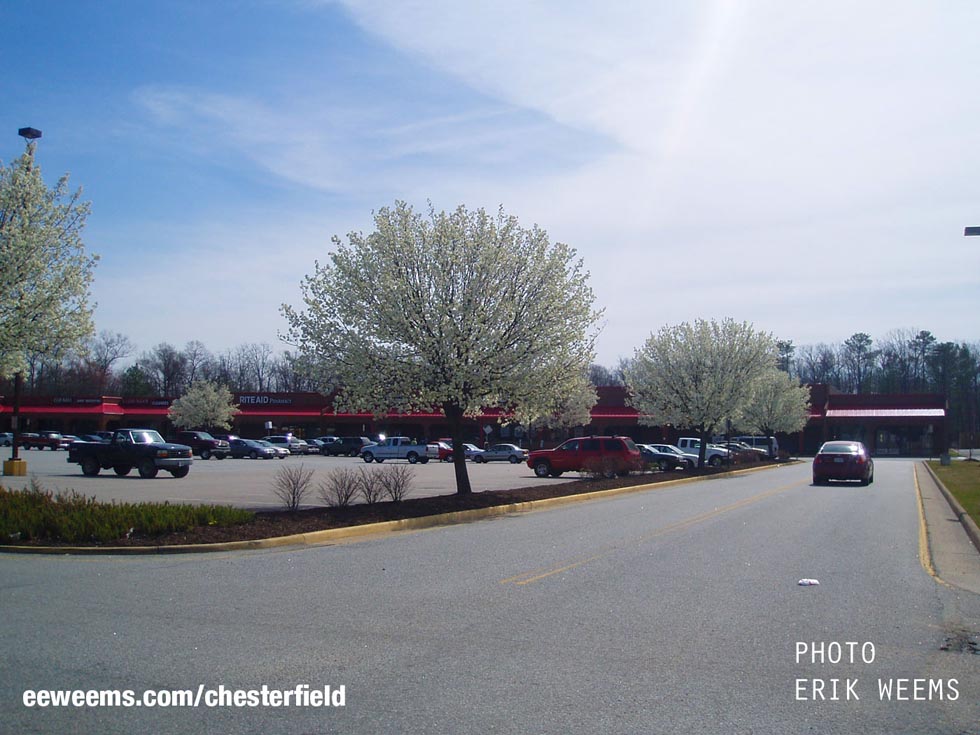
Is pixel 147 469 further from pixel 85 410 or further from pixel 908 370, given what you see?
pixel 908 370

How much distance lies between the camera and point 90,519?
551 inches

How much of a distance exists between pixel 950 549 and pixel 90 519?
14216 mm

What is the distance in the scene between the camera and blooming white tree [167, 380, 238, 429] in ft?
230

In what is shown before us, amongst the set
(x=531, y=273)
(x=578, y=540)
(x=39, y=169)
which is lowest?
(x=578, y=540)

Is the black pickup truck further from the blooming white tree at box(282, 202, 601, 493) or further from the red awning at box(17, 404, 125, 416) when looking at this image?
the red awning at box(17, 404, 125, 416)

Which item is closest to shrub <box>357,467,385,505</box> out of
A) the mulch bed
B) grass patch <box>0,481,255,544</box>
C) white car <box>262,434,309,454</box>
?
the mulch bed

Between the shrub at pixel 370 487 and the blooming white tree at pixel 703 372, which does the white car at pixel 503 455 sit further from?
the shrub at pixel 370 487

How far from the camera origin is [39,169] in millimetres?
22000

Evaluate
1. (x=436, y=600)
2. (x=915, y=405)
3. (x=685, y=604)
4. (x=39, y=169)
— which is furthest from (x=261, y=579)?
(x=915, y=405)

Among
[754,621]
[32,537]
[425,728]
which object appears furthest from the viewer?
[32,537]

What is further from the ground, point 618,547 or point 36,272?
point 36,272

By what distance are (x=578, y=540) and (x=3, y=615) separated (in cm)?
868

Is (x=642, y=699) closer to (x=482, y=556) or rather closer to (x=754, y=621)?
(x=754, y=621)

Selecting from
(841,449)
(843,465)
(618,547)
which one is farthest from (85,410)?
(618,547)
